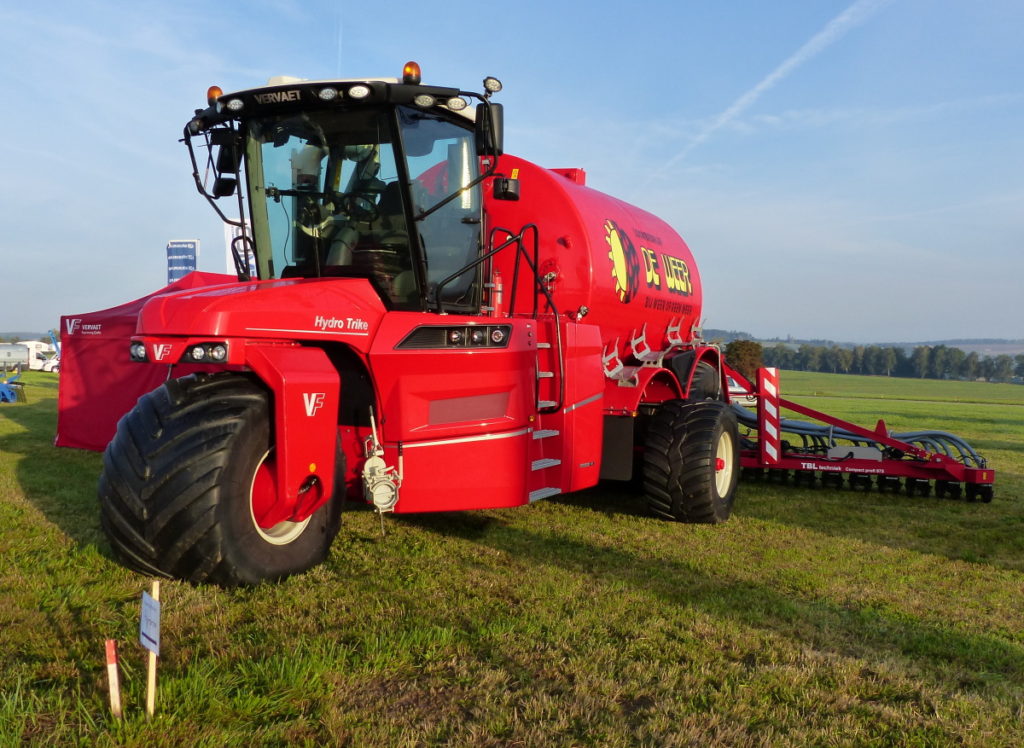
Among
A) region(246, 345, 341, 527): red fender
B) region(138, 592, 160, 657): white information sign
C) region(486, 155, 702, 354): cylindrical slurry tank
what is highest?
region(486, 155, 702, 354): cylindrical slurry tank

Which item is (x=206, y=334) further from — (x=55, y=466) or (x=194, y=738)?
(x=55, y=466)

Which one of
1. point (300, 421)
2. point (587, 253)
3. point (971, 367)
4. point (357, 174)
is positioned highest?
point (357, 174)

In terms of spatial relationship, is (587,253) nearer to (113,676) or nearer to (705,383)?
(705,383)

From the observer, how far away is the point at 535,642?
362cm

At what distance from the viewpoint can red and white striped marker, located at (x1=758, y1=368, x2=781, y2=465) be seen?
8.70m

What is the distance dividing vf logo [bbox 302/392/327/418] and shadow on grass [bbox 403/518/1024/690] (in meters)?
1.87

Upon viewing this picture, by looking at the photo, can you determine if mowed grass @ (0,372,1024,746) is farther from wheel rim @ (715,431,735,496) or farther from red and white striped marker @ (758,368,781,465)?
red and white striped marker @ (758,368,781,465)

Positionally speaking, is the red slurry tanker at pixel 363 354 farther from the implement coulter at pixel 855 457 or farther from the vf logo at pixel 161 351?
the implement coulter at pixel 855 457

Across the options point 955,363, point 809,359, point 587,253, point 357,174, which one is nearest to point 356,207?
point 357,174

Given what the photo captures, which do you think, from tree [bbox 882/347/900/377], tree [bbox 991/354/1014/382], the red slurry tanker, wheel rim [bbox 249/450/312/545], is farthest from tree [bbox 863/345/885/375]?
wheel rim [bbox 249/450/312/545]

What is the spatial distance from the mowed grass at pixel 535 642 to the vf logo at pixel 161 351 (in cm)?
110

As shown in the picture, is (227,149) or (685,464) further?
(685,464)

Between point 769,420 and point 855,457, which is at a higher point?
point 769,420

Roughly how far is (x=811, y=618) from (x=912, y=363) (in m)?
113
